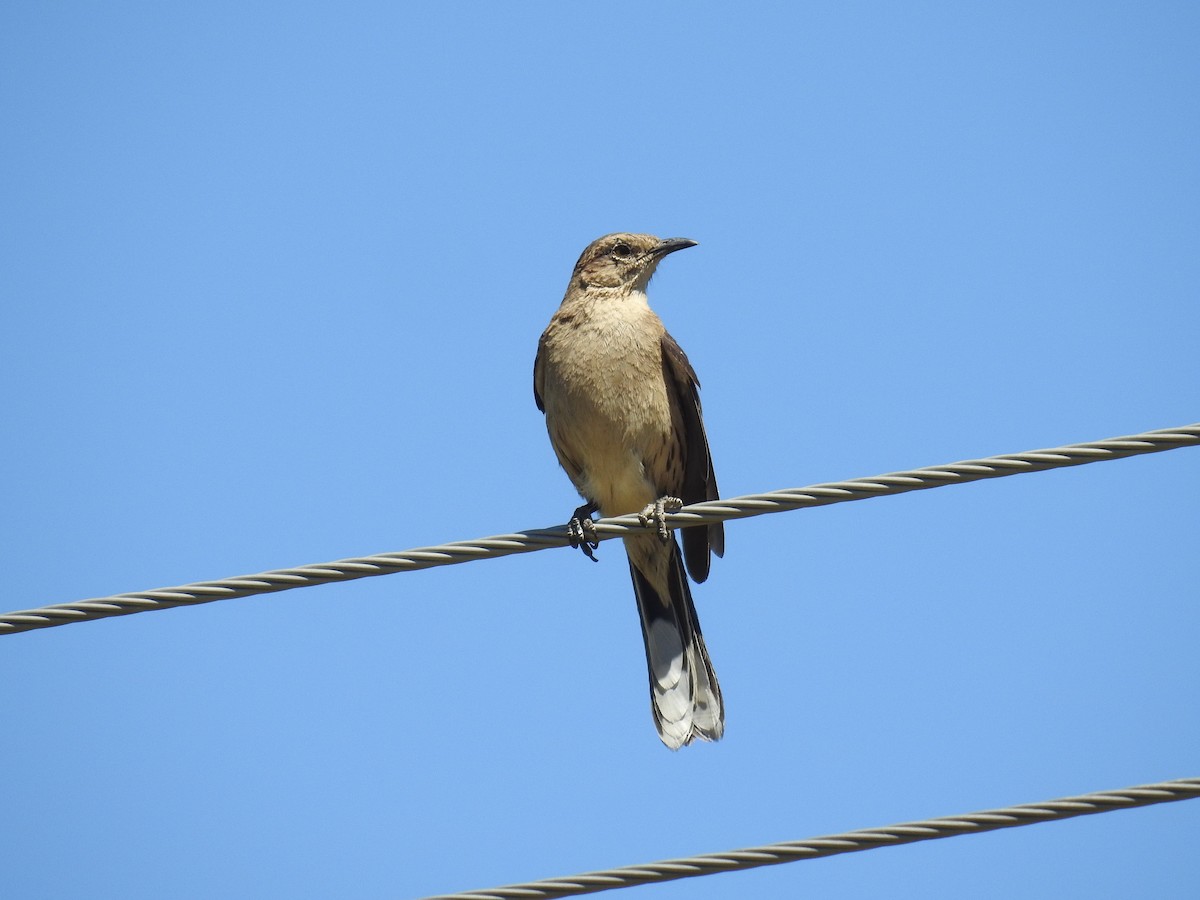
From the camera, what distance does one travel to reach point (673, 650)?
7074 mm

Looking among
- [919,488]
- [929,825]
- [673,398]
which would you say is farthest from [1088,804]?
[673,398]

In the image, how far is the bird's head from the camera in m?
7.92

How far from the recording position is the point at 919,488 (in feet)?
14.6

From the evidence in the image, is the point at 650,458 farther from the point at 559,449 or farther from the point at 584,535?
the point at 584,535

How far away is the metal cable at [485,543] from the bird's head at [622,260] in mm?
3461

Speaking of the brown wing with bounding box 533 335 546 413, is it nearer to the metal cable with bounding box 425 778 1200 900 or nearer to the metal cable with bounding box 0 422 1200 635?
the metal cable with bounding box 0 422 1200 635

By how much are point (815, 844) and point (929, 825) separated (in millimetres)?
337

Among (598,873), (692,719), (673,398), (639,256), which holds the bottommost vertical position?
(598,873)

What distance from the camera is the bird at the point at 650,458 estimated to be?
692 cm

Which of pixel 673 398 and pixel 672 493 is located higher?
pixel 673 398

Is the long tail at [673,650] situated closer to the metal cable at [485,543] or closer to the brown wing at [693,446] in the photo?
the brown wing at [693,446]

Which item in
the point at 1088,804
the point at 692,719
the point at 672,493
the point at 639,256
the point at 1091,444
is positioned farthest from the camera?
the point at 639,256

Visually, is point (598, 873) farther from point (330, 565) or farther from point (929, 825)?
point (330, 565)

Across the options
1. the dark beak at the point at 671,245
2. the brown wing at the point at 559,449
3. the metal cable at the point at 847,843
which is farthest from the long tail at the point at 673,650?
the metal cable at the point at 847,843
